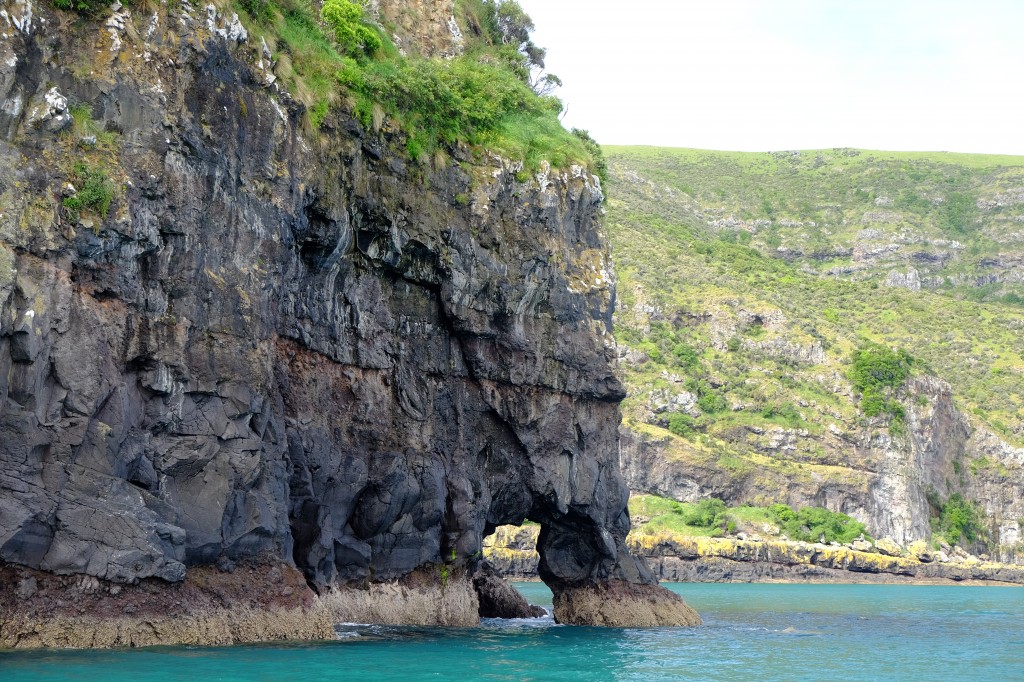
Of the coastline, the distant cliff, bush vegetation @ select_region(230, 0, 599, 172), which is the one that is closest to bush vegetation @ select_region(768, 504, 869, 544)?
the coastline

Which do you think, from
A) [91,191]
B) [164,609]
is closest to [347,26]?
[91,191]

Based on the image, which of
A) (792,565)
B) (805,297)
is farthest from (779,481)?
(805,297)

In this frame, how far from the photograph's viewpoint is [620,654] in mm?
38781

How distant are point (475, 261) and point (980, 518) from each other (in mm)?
107270

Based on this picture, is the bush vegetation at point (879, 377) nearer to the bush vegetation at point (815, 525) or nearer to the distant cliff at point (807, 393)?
the distant cliff at point (807, 393)

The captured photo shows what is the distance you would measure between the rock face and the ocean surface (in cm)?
292

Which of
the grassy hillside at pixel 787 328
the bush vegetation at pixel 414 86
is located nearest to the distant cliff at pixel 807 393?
the grassy hillside at pixel 787 328

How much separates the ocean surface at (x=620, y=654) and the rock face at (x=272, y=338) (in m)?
2.92

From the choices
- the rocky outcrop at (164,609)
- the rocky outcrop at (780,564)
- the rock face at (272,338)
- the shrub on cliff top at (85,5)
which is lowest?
the rocky outcrop at (780,564)

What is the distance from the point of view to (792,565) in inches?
4385

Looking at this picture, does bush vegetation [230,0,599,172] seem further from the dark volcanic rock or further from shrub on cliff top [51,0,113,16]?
the dark volcanic rock

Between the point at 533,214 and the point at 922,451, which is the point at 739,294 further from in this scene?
the point at 533,214

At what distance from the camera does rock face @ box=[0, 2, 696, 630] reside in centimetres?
2808

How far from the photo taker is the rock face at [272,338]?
28078 millimetres
